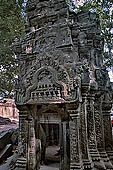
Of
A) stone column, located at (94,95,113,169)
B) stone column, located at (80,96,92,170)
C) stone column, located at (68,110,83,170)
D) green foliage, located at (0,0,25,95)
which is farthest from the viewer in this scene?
green foliage, located at (0,0,25,95)

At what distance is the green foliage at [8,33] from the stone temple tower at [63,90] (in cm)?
511

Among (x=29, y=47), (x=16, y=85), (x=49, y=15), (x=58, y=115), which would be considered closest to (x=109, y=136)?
(x=58, y=115)

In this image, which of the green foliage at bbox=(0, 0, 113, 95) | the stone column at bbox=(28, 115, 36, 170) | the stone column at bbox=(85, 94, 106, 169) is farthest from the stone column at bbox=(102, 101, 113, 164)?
the green foliage at bbox=(0, 0, 113, 95)

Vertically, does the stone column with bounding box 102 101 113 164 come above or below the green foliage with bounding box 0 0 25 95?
below

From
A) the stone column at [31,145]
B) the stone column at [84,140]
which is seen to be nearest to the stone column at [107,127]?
the stone column at [84,140]

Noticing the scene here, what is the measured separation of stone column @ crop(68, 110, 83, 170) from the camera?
3.51 metres

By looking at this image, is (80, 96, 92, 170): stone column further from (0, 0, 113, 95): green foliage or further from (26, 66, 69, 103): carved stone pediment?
(0, 0, 113, 95): green foliage

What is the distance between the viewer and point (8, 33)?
9.67m

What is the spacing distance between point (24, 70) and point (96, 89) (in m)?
2.12

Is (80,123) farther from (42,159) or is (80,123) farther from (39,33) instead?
(39,33)

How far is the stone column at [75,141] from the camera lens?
11.5 ft

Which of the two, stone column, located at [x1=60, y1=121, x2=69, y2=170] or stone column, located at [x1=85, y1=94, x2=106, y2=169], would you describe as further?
stone column, located at [x1=85, y1=94, x2=106, y2=169]

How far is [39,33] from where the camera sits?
4.69 meters

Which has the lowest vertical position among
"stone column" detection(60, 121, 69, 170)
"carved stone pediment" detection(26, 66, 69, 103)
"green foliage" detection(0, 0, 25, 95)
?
"stone column" detection(60, 121, 69, 170)
